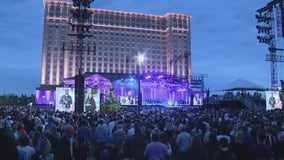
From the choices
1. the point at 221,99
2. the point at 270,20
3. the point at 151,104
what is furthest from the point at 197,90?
the point at 270,20

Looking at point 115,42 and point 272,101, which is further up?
point 115,42

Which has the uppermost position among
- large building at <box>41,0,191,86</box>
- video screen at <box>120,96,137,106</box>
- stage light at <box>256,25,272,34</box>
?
large building at <box>41,0,191,86</box>

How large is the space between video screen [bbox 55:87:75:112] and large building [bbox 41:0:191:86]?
95592 millimetres

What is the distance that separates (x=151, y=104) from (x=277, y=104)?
31.6m

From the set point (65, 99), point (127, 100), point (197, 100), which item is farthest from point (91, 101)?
point (197, 100)

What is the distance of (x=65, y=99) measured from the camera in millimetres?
22750

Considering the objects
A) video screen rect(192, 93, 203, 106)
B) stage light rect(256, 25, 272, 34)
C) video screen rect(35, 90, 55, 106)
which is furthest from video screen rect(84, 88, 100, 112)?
video screen rect(35, 90, 55, 106)

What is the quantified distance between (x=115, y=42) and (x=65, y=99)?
379 ft

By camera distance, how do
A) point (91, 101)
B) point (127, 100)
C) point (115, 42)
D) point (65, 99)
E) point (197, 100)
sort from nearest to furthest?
point (65, 99), point (91, 101), point (127, 100), point (197, 100), point (115, 42)

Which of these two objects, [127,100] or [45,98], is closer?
[127,100]

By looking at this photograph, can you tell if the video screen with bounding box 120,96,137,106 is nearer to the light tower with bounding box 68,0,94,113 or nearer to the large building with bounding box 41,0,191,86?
the light tower with bounding box 68,0,94,113

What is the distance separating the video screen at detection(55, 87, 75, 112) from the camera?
22703mm

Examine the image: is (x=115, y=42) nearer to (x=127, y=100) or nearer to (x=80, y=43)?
(x=127, y=100)

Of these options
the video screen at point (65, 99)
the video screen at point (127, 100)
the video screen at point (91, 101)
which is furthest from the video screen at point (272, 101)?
the video screen at point (127, 100)
